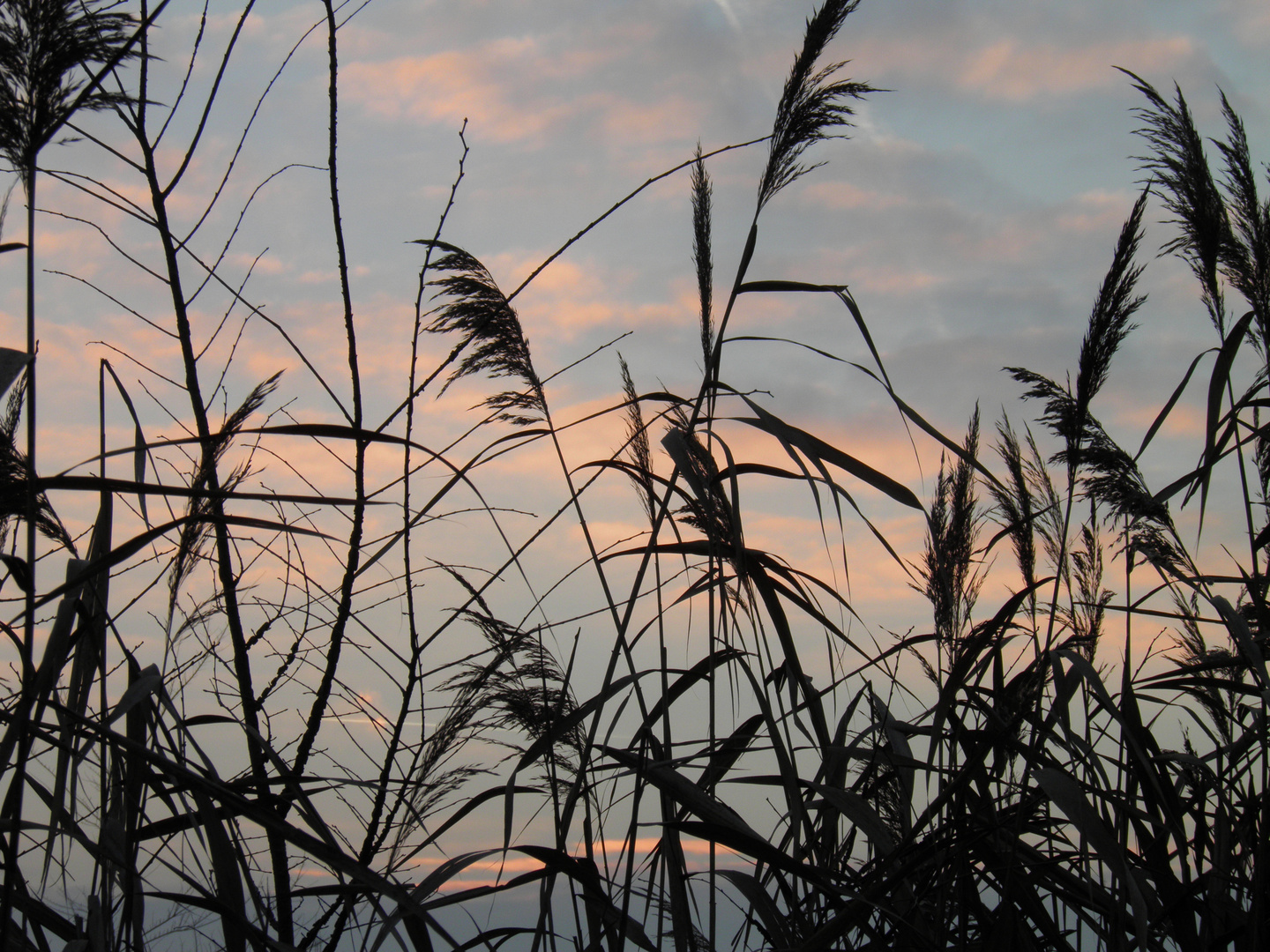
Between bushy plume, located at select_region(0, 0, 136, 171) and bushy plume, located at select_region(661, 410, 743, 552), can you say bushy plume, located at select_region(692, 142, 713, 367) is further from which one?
bushy plume, located at select_region(0, 0, 136, 171)

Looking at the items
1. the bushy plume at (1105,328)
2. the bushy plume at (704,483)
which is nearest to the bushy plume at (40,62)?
the bushy plume at (704,483)

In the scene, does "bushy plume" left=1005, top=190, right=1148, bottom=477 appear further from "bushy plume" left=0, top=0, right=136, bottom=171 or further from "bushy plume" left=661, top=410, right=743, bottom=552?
"bushy plume" left=0, top=0, right=136, bottom=171

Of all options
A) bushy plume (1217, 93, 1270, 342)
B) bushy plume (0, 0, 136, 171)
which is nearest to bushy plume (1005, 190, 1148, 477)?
bushy plume (1217, 93, 1270, 342)

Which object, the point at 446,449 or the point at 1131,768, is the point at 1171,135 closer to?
the point at 1131,768

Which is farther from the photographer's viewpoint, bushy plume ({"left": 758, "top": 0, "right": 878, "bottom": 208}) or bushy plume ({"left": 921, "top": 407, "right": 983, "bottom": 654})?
bushy plume ({"left": 921, "top": 407, "right": 983, "bottom": 654})

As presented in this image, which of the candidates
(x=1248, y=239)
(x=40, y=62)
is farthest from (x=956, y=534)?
(x=40, y=62)

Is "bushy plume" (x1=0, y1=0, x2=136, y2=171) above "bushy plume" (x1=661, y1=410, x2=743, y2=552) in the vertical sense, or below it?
above

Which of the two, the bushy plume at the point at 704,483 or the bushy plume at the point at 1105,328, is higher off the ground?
the bushy plume at the point at 1105,328

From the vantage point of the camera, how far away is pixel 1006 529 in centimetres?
160

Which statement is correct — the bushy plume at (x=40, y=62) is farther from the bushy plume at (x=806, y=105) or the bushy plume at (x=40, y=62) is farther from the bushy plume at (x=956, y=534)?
the bushy plume at (x=956, y=534)

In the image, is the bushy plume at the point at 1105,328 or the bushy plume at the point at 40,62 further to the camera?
the bushy plume at the point at 1105,328

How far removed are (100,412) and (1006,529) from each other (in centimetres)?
Answer: 144

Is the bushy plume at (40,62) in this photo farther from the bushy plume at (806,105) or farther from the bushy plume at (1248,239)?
the bushy plume at (1248,239)

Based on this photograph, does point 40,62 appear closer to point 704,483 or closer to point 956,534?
point 704,483
